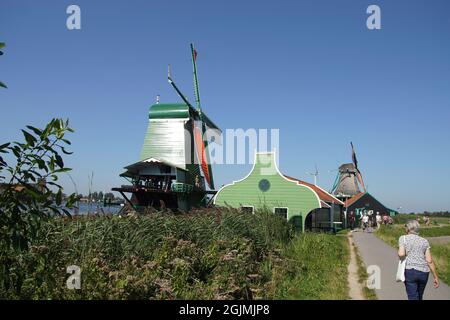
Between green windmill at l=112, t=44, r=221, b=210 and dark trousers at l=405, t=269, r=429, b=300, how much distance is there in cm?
2031

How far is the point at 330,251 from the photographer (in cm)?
1089

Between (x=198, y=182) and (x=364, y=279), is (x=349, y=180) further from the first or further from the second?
(x=364, y=279)

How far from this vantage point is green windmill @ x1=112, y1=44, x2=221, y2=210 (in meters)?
25.3

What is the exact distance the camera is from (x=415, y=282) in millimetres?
4941

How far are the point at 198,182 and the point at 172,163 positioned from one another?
13.8ft

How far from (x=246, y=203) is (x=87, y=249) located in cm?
1445

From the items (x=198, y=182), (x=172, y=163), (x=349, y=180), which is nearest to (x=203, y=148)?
(x=198, y=182)

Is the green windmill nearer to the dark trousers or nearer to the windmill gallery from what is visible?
the windmill gallery

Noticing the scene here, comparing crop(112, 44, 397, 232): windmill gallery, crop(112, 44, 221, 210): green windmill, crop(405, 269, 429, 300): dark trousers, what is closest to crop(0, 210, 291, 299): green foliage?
crop(405, 269, 429, 300): dark trousers

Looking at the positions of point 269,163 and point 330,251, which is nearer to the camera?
point 330,251

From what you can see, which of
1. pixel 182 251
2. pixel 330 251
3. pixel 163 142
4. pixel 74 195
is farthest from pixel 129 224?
pixel 163 142

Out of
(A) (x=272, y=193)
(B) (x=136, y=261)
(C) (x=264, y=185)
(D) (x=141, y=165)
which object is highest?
(D) (x=141, y=165)

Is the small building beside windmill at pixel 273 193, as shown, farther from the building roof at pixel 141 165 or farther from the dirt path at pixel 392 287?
Result: the dirt path at pixel 392 287
